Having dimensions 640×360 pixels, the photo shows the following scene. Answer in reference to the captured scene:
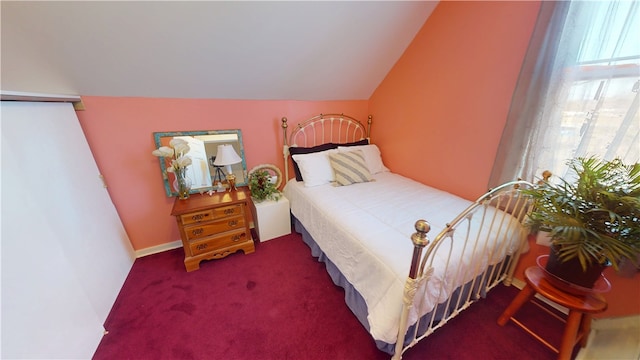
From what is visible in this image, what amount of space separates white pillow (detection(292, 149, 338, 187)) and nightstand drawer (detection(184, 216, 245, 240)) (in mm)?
769

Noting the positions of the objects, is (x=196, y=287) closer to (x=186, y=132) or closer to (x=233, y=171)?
(x=233, y=171)

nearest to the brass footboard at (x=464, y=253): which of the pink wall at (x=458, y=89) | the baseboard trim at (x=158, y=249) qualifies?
the pink wall at (x=458, y=89)

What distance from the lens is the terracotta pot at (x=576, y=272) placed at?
101 centimetres

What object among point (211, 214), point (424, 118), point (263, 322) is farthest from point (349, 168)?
point (263, 322)

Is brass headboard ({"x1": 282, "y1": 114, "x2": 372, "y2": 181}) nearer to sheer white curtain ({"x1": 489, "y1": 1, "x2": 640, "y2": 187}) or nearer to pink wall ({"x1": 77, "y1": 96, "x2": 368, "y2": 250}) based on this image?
pink wall ({"x1": 77, "y1": 96, "x2": 368, "y2": 250})

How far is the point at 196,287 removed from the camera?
172 cm

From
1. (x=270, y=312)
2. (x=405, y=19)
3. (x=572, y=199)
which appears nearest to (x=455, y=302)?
(x=572, y=199)

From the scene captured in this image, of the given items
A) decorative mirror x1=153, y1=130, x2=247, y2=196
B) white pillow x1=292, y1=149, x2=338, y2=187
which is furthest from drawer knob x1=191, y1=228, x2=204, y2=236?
white pillow x1=292, y1=149, x2=338, y2=187

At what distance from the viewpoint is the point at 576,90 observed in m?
1.25

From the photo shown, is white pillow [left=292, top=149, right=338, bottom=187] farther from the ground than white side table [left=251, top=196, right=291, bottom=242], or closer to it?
farther from the ground

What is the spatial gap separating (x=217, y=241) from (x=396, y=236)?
159 centimetres

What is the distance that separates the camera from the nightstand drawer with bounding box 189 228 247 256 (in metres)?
1.85

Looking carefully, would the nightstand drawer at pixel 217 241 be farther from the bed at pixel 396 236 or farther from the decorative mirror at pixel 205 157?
the bed at pixel 396 236

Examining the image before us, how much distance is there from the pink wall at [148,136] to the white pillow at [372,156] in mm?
892
